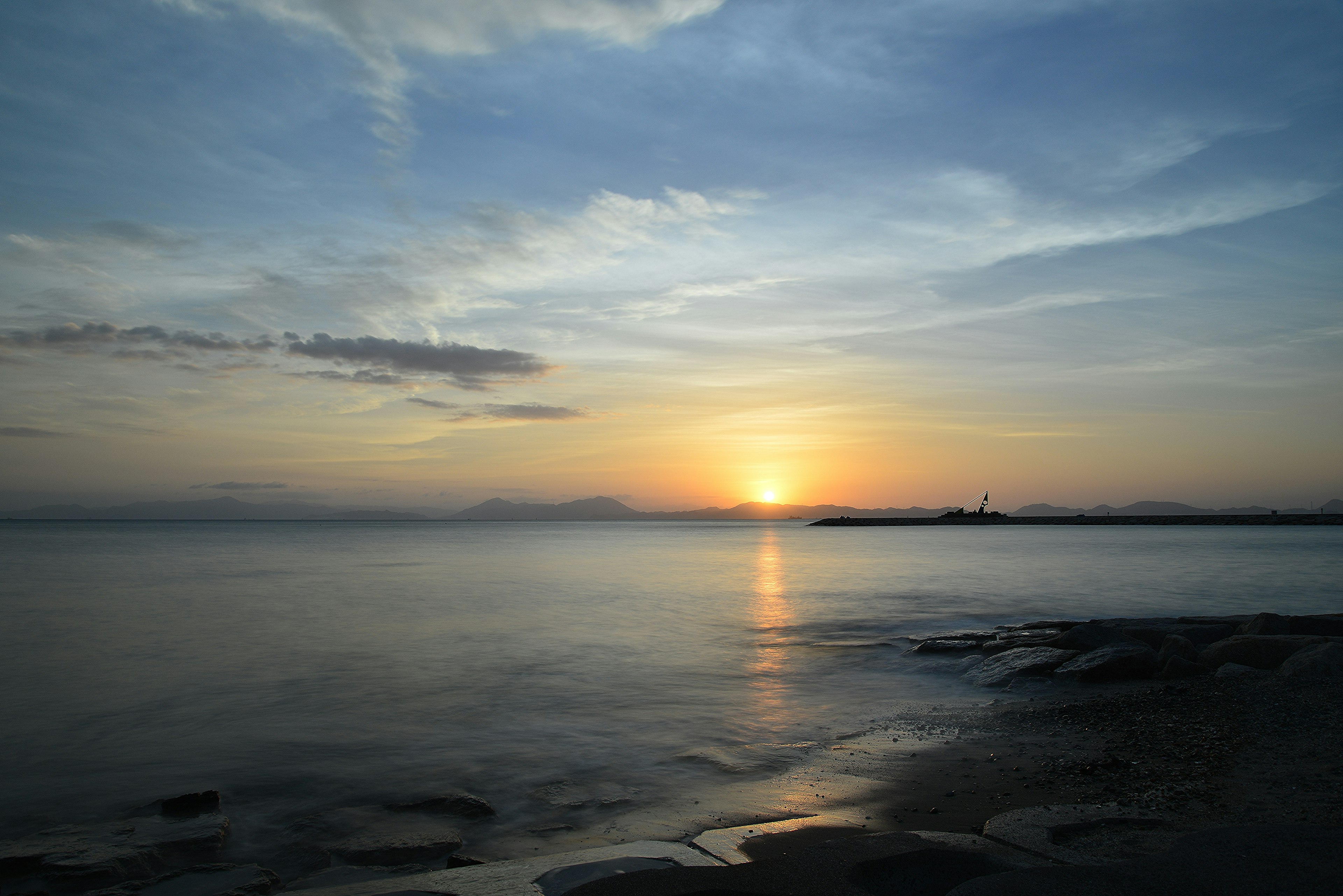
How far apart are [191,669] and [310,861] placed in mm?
10250

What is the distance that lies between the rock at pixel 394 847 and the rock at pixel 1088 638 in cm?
1070

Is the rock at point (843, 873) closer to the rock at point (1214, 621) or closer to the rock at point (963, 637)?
the rock at point (963, 637)

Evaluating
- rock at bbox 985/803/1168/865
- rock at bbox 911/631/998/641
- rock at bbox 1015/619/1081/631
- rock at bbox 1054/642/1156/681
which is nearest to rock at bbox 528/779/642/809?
rock at bbox 985/803/1168/865

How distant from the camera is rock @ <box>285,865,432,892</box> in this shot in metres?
5.00

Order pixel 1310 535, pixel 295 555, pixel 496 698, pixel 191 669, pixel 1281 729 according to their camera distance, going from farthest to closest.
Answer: pixel 1310 535 < pixel 295 555 < pixel 191 669 < pixel 496 698 < pixel 1281 729

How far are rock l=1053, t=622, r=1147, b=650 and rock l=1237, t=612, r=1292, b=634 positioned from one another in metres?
1.97

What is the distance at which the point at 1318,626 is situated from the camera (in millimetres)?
12891

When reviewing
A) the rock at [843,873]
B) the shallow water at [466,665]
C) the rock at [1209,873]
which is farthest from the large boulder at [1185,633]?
the rock at [843,873]

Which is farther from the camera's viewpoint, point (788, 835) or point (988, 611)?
point (988, 611)

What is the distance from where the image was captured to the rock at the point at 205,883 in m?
4.85

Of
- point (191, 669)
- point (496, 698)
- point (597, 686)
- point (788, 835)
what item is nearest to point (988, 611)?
point (597, 686)

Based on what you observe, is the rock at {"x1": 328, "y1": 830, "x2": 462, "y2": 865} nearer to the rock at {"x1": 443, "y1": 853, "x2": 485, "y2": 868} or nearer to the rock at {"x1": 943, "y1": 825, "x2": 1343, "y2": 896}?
the rock at {"x1": 443, "y1": 853, "x2": 485, "y2": 868}

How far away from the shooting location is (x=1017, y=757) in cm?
742

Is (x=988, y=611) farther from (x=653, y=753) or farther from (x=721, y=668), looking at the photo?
(x=653, y=753)
